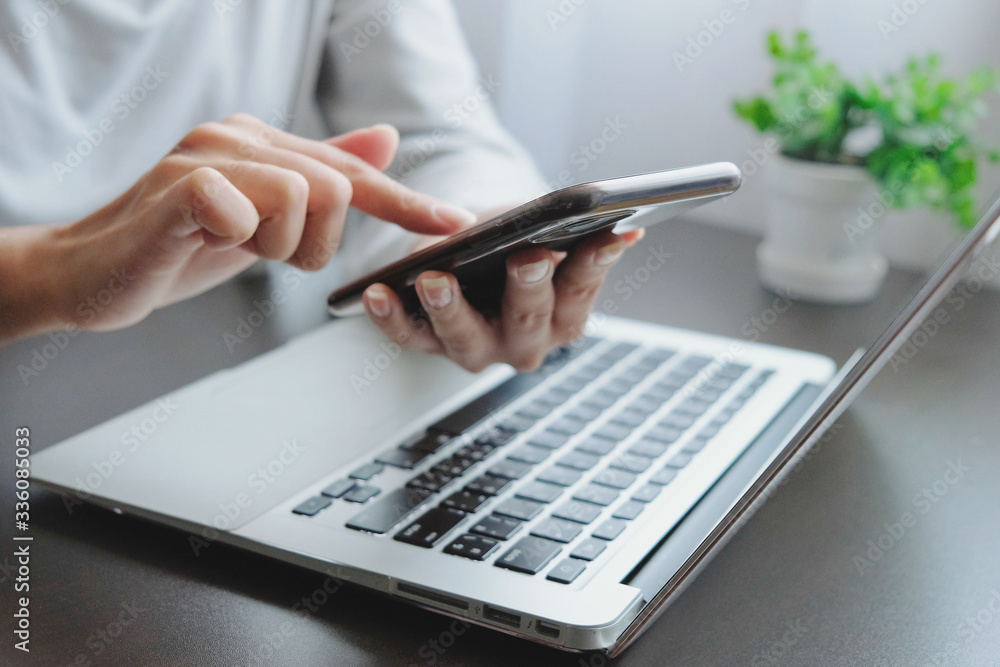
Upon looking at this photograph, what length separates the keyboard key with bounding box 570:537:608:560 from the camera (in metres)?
0.38

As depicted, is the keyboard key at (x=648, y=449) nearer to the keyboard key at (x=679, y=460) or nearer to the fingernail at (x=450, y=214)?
the keyboard key at (x=679, y=460)

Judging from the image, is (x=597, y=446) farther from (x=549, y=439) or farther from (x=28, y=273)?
(x=28, y=273)

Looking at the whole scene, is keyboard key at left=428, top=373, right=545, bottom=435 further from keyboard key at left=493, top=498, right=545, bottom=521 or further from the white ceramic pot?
the white ceramic pot

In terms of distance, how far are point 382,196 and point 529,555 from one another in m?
0.26

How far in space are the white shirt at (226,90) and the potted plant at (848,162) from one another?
10.6 inches

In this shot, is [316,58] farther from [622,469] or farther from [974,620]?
[974,620]

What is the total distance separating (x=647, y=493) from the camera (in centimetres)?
44

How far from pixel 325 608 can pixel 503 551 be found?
0.08 metres

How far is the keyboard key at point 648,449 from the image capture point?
1.57 feet

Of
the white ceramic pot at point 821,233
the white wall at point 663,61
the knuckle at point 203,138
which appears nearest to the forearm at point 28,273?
the knuckle at point 203,138

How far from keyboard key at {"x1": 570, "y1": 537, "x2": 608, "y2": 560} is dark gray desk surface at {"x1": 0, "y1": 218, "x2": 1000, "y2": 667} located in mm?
41

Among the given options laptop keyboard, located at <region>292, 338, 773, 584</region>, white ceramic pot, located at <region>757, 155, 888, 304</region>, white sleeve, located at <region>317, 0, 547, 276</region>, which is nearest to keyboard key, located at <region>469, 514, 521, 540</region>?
laptop keyboard, located at <region>292, 338, 773, 584</region>

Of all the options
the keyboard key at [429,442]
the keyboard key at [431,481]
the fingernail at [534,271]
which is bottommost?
the keyboard key at [431,481]

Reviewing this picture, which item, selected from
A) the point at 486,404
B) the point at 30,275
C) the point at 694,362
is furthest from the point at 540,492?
the point at 30,275
